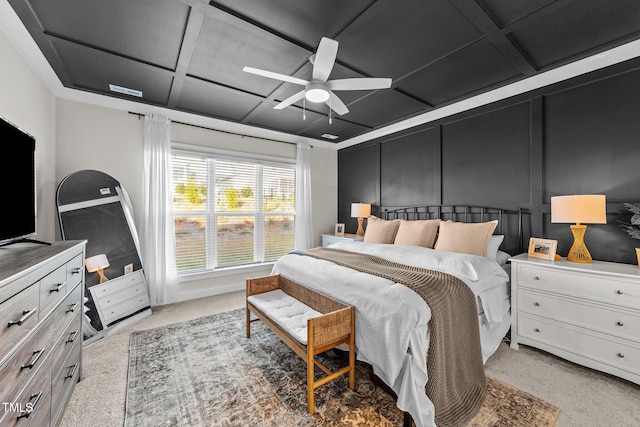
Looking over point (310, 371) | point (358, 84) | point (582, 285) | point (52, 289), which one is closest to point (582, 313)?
point (582, 285)

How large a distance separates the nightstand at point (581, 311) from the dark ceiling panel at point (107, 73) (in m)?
4.17

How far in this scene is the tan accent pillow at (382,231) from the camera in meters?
3.75

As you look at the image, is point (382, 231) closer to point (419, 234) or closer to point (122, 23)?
point (419, 234)

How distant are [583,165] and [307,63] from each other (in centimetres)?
286

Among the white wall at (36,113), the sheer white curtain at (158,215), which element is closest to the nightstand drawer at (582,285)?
the sheer white curtain at (158,215)

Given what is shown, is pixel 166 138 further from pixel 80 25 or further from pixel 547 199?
pixel 547 199

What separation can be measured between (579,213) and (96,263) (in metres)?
4.77

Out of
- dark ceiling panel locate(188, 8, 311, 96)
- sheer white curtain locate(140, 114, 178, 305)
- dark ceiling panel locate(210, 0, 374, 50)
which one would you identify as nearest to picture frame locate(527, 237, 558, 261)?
dark ceiling panel locate(210, 0, 374, 50)

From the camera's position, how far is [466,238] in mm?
2824

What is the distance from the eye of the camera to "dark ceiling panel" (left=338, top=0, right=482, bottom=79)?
6.29 feet

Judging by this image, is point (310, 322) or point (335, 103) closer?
point (310, 322)

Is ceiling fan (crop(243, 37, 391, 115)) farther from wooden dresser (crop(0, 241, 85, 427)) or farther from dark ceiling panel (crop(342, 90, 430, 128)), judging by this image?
wooden dresser (crop(0, 241, 85, 427))

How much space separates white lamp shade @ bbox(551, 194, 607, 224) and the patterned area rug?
4.91 ft

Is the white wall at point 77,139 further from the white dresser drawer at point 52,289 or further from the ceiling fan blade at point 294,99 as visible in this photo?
the ceiling fan blade at point 294,99
